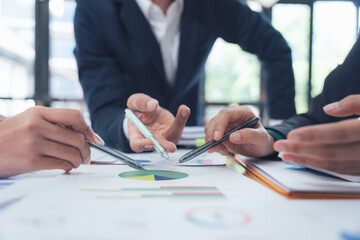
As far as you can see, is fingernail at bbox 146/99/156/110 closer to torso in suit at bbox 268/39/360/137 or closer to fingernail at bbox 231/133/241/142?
fingernail at bbox 231/133/241/142

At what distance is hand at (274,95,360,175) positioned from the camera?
26 centimetres

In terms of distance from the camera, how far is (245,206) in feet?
0.75

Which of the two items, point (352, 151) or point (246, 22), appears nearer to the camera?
point (352, 151)

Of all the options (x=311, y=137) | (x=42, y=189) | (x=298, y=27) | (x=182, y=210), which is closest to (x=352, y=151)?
(x=311, y=137)

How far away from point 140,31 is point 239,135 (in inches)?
19.1

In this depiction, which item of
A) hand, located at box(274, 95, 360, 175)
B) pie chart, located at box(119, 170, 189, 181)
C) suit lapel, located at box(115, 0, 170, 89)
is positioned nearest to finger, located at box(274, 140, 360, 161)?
hand, located at box(274, 95, 360, 175)

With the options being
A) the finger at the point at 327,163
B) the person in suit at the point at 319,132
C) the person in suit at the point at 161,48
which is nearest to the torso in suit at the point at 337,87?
the person in suit at the point at 319,132

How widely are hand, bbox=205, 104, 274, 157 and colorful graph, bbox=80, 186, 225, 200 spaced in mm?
148

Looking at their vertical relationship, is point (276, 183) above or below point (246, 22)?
below

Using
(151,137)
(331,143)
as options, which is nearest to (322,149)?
(331,143)

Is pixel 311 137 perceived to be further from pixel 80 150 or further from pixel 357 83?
pixel 357 83

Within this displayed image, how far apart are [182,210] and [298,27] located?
0.58 m

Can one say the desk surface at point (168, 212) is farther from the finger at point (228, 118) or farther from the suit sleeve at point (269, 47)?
the suit sleeve at point (269, 47)

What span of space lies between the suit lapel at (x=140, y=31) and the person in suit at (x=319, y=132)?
38 cm
